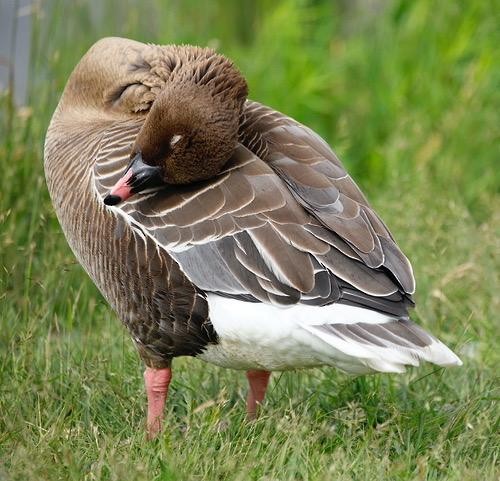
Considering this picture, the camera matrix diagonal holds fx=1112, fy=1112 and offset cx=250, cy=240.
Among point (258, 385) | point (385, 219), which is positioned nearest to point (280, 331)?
point (258, 385)

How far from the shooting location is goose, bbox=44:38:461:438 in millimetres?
4359

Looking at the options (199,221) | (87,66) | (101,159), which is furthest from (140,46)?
(199,221)

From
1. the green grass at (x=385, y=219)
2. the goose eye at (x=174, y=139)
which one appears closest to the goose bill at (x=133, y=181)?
the goose eye at (x=174, y=139)

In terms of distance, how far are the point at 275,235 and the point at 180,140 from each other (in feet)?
1.85

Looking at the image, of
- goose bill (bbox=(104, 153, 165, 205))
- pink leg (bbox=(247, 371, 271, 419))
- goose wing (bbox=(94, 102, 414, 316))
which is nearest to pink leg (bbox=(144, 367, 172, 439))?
pink leg (bbox=(247, 371, 271, 419))

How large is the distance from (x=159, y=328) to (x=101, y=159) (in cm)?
80

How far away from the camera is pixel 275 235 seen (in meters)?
4.46

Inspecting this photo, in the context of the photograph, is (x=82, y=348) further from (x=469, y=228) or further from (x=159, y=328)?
(x=469, y=228)

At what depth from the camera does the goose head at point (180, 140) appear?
4566 mm

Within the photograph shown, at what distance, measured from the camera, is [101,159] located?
489 centimetres

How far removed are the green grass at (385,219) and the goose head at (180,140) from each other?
0.84m

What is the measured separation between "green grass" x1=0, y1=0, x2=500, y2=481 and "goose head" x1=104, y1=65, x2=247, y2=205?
842 millimetres

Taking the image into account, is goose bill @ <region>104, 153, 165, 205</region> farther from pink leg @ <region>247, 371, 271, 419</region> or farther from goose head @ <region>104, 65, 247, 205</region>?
pink leg @ <region>247, 371, 271, 419</region>

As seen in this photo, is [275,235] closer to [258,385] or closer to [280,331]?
[280,331]
